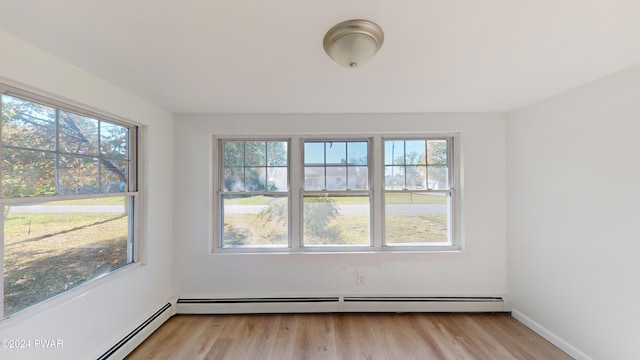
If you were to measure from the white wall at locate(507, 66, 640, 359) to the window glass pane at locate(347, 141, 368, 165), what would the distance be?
1511mm

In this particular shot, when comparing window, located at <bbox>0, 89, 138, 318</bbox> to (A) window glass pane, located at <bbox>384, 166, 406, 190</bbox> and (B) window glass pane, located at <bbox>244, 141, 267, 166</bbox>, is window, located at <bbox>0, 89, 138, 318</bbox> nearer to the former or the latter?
(B) window glass pane, located at <bbox>244, 141, 267, 166</bbox>

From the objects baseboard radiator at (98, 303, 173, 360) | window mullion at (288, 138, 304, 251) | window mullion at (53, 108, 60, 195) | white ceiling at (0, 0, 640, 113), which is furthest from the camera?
window mullion at (288, 138, 304, 251)

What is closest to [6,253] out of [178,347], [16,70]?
[16,70]

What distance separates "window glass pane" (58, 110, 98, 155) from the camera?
167cm

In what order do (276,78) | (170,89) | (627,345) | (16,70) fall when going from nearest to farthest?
(16,70), (627,345), (276,78), (170,89)

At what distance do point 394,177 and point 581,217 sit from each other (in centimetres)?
153

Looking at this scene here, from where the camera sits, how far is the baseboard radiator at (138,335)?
6.24 ft

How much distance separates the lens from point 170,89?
202 centimetres

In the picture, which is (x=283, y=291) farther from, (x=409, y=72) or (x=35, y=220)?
(x=409, y=72)

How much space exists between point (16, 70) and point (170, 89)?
81 cm

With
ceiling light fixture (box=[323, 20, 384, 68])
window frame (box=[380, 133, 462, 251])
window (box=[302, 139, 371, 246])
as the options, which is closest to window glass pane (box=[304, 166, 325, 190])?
window (box=[302, 139, 371, 246])

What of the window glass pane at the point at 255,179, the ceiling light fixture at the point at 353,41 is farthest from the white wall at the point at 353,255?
the ceiling light fixture at the point at 353,41

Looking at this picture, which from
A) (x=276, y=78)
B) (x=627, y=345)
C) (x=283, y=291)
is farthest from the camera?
(x=283, y=291)

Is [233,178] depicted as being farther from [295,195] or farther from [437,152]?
[437,152]
